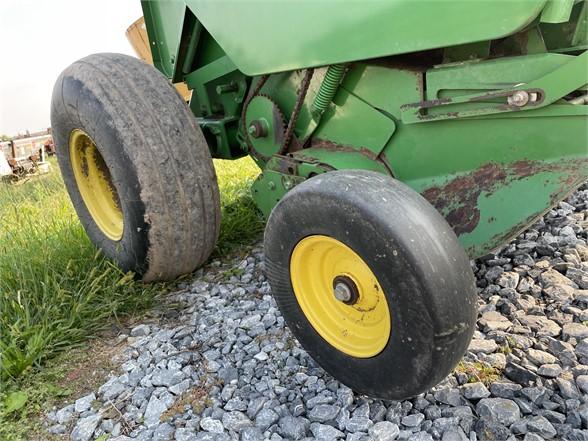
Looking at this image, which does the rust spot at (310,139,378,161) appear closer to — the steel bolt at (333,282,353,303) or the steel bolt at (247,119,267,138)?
the steel bolt at (247,119,267,138)

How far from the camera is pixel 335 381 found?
1895 millimetres

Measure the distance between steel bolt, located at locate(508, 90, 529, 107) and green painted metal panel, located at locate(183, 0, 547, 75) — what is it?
0.18 m

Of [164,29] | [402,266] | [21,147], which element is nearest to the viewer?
[402,266]

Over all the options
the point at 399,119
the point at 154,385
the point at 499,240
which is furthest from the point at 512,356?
the point at 154,385

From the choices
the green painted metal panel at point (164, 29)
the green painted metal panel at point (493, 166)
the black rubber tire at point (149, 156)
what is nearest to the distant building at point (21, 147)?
the green painted metal panel at point (164, 29)

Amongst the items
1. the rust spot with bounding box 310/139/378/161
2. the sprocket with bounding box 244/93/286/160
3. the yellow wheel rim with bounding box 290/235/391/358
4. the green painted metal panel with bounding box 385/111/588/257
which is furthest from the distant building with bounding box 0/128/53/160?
the green painted metal panel with bounding box 385/111/588/257

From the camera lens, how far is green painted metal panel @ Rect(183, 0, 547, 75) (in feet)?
5.11

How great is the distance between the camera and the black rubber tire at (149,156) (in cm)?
229

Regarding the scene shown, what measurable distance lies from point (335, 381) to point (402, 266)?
63 cm

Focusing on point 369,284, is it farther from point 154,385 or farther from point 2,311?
point 2,311

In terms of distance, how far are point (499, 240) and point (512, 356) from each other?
0.40 m

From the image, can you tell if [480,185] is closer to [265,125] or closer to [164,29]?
[265,125]

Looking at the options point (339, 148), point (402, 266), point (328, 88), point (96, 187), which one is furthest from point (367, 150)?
point (96, 187)

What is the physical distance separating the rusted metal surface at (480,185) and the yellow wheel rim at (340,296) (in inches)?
17.2
